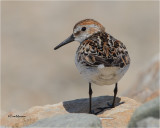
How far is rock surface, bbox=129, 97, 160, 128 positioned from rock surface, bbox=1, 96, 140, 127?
136 centimetres

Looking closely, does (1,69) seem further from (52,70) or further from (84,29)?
(84,29)

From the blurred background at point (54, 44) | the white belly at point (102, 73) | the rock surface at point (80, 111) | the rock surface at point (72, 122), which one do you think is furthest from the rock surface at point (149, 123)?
the blurred background at point (54, 44)

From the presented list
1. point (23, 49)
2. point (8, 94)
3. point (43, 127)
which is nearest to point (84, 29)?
point (43, 127)

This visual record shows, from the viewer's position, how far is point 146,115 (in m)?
7.79

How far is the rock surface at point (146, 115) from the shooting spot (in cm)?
766

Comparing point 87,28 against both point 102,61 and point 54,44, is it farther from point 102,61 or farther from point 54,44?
point 54,44

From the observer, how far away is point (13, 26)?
71.7ft

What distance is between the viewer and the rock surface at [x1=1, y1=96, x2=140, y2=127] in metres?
9.60

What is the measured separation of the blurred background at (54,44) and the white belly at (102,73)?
6.79 meters

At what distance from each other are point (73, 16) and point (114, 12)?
6.82 ft

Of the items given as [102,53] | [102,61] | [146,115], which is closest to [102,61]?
[102,61]

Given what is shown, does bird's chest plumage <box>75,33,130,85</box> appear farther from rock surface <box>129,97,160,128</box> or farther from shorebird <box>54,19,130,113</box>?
rock surface <box>129,97,160,128</box>

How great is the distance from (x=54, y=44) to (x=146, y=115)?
13.0 m

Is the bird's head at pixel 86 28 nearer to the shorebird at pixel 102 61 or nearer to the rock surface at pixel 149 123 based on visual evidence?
the shorebird at pixel 102 61
